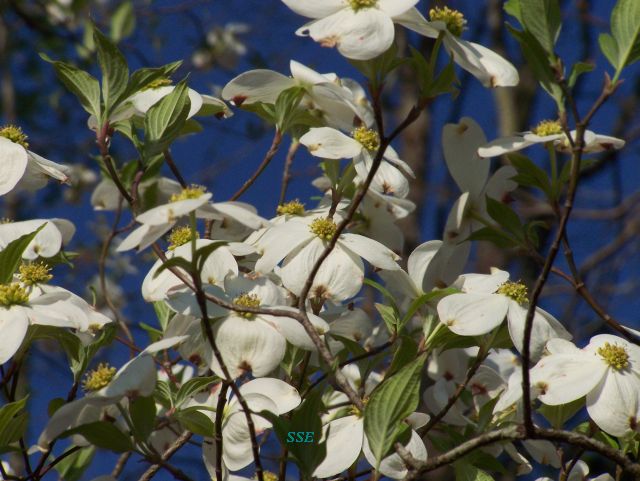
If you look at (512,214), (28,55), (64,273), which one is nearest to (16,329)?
(512,214)

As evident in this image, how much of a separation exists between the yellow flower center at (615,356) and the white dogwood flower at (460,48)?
218mm

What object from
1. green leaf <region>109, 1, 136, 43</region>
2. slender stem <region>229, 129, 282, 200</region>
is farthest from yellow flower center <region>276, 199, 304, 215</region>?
green leaf <region>109, 1, 136, 43</region>

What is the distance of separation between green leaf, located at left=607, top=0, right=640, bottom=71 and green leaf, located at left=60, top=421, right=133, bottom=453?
0.41 metres

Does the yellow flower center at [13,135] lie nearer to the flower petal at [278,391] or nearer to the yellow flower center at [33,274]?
the yellow flower center at [33,274]

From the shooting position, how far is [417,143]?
8.79 feet

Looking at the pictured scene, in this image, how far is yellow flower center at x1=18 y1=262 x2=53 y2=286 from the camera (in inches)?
27.0

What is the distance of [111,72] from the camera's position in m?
0.65

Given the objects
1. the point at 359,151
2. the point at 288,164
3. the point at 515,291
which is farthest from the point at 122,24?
the point at 515,291

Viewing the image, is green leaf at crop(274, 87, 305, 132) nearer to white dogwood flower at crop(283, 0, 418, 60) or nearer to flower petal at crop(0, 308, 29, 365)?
white dogwood flower at crop(283, 0, 418, 60)

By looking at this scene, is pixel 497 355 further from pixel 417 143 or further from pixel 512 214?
pixel 417 143

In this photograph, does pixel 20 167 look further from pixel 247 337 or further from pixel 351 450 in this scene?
pixel 351 450

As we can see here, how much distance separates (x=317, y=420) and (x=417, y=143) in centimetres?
215

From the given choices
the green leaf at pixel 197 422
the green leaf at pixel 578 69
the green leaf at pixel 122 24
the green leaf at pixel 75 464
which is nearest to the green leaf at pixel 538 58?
the green leaf at pixel 578 69

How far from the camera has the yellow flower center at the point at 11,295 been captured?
0.64 meters
